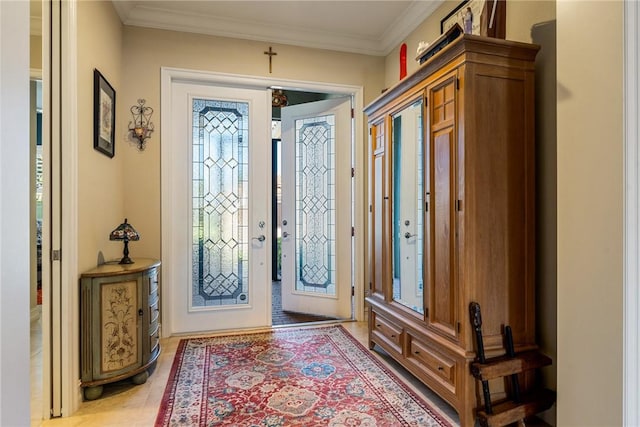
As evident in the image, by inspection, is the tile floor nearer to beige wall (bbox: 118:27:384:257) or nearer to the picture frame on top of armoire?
beige wall (bbox: 118:27:384:257)

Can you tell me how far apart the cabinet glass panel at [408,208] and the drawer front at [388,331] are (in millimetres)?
214

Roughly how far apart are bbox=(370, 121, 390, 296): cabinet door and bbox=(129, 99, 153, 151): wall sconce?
79.7 inches

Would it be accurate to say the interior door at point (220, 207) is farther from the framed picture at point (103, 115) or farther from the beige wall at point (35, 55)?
the beige wall at point (35, 55)

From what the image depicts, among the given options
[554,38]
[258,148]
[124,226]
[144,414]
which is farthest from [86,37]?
[554,38]

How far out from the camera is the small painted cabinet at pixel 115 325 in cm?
220

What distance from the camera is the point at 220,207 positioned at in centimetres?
353

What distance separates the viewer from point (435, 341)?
2072 millimetres

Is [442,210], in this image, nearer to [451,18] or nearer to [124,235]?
[451,18]

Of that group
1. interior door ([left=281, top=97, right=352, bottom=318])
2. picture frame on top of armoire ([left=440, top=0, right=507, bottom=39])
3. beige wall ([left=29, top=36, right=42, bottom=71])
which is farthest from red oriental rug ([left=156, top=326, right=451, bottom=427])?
beige wall ([left=29, top=36, right=42, bottom=71])

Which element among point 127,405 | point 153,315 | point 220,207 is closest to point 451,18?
point 220,207

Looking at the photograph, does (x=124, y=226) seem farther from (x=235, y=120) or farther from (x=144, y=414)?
(x=235, y=120)

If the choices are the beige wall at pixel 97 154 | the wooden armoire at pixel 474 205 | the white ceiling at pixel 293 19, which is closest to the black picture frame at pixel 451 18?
the white ceiling at pixel 293 19

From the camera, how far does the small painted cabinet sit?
2201mm

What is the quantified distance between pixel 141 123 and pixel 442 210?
274cm
